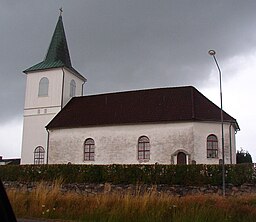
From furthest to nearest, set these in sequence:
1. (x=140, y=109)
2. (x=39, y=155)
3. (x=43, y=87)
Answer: (x=43, y=87) → (x=39, y=155) → (x=140, y=109)

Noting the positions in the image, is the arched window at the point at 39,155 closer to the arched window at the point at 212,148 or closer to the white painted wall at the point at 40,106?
the white painted wall at the point at 40,106

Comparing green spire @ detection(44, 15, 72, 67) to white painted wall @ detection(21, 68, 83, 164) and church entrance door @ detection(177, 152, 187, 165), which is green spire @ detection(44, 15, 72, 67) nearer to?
white painted wall @ detection(21, 68, 83, 164)

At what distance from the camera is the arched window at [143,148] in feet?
114

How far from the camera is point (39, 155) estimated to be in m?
40.9

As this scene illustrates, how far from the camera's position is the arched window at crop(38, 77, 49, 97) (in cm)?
4297

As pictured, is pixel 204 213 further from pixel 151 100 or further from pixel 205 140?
pixel 151 100

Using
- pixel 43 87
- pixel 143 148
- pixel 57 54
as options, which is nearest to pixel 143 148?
pixel 143 148

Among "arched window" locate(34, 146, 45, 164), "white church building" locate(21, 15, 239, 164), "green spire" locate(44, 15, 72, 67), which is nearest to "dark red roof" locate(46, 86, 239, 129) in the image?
"white church building" locate(21, 15, 239, 164)

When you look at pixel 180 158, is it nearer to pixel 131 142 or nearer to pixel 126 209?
pixel 131 142

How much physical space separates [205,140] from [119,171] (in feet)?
35.3

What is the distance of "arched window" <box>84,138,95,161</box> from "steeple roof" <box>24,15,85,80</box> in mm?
10305

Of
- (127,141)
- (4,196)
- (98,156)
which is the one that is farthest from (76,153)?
(4,196)

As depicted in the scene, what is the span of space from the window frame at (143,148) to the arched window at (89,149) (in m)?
4.73

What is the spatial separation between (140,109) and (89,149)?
6.31 m
